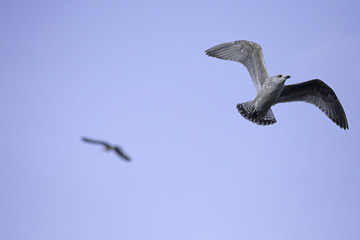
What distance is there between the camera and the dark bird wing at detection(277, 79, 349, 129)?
490 inches

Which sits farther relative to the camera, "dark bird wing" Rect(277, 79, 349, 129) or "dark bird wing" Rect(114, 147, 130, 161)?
"dark bird wing" Rect(277, 79, 349, 129)

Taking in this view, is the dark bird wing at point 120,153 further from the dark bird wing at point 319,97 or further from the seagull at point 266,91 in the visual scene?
the dark bird wing at point 319,97

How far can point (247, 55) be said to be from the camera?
41.7 ft

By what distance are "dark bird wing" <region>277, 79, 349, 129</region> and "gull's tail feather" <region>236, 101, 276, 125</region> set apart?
0.59 m

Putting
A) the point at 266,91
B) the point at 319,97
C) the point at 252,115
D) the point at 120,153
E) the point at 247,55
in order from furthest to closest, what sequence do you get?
the point at 319,97, the point at 247,55, the point at 252,115, the point at 266,91, the point at 120,153

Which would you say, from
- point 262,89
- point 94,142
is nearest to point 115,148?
point 94,142

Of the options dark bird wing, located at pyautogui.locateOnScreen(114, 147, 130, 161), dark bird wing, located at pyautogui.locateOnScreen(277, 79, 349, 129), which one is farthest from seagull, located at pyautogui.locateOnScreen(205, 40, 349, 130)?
dark bird wing, located at pyautogui.locateOnScreen(114, 147, 130, 161)

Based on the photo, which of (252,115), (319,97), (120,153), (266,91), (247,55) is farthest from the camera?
(319,97)

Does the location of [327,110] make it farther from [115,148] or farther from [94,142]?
[94,142]

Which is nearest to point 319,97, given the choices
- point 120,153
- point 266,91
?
point 266,91

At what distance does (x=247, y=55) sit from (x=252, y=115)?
1858 mm

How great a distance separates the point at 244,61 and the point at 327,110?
9.83ft

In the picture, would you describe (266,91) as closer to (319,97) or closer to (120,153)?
(319,97)

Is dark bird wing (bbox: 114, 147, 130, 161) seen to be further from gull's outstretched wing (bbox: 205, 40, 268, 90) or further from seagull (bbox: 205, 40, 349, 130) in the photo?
gull's outstretched wing (bbox: 205, 40, 268, 90)
